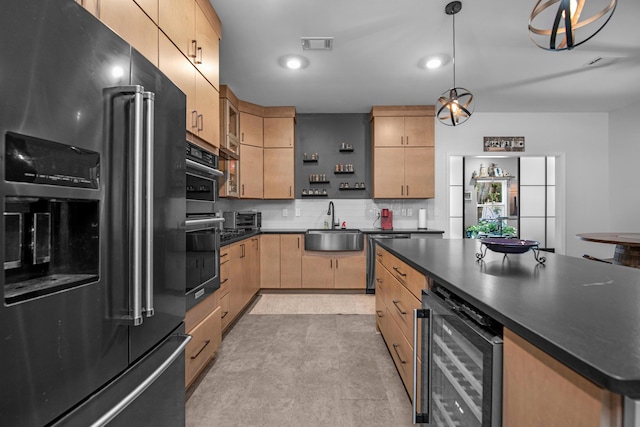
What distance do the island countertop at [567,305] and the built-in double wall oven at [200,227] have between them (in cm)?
124

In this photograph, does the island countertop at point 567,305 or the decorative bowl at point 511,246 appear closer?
the island countertop at point 567,305

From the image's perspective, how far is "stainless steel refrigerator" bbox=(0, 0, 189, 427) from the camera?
604 millimetres

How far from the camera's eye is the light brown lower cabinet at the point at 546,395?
50 centimetres

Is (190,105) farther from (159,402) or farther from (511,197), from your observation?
(511,197)

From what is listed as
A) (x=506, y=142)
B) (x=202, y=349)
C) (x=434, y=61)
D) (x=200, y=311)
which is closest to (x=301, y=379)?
(x=202, y=349)

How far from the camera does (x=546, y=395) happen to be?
624 mm

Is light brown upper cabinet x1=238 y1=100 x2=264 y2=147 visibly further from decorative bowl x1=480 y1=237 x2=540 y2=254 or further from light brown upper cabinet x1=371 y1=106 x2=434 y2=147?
decorative bowl x1=480 y1=237 x2=540 y2=254

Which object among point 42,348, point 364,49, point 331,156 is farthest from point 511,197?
point 42,348

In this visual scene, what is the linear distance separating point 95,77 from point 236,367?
206 cm

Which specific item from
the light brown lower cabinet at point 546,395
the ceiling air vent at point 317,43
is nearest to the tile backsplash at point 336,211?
the ceiling air vent at point 317,43

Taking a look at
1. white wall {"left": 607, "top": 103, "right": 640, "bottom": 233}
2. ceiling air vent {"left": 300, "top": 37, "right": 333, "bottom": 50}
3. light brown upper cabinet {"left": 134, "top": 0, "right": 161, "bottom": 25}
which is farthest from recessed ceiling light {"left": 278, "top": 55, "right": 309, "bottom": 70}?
white wall {"left": 607, "top": 103, "right": 640, "bottom": 233}

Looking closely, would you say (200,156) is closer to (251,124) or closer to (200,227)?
(200,227)

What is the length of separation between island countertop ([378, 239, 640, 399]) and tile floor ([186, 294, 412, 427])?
0.98 meters

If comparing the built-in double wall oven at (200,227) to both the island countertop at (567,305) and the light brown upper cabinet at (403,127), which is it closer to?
the island countertop at (567,305)
